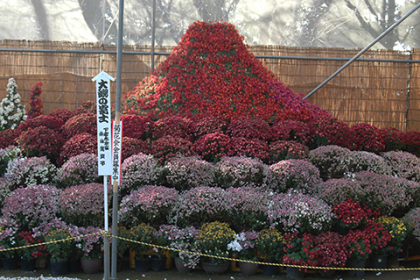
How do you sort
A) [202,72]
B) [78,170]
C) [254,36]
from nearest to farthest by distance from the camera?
[78,170]
[202,72]
[254,36]

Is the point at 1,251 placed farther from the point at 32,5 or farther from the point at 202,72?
the point at 32,5

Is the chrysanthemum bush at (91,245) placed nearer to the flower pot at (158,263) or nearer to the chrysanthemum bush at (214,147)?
the flower pot at (158,263)

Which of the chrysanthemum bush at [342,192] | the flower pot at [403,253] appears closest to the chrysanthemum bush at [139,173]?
the chrysanthemum bush at [342,192]

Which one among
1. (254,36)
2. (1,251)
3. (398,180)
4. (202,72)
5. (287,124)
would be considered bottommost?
(1,251)

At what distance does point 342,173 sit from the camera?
5363mm

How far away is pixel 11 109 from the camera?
805 centimetres

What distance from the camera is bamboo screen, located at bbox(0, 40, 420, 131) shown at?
834 cm

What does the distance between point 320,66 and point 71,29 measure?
19.2ft

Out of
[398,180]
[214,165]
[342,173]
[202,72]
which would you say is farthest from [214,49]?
[398,180]

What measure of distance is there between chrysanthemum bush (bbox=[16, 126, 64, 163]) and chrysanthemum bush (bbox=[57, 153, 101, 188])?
26.0 inches

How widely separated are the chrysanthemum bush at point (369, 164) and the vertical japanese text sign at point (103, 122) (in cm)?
333

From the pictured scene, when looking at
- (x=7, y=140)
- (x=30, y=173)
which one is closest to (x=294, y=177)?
(x=30, y=173)

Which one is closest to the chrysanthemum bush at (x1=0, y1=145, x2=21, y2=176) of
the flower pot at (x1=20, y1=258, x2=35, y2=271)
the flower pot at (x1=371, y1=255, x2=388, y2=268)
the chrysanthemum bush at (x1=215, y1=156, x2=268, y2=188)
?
the flower pot at (x1=20, y1=258, x2=35, y2=271)

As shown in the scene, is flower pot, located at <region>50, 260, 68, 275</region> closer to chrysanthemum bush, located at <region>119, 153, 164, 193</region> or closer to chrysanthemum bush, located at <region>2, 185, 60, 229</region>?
chrysanthemum bush, located at <region>2, 185, 60, 229</region>
